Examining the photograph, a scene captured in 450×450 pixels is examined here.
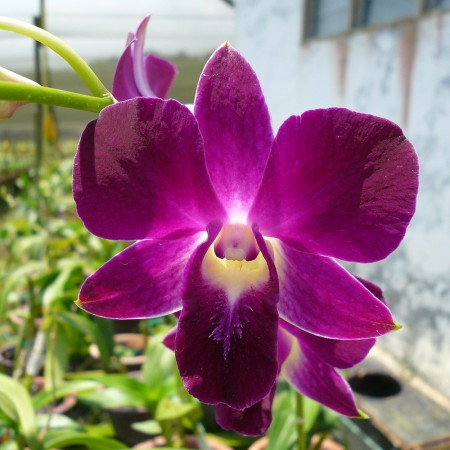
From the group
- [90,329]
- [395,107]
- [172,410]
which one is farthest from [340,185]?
[395,107]

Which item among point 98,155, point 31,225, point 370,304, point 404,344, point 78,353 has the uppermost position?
point 98,155

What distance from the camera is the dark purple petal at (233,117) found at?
38 centimetres

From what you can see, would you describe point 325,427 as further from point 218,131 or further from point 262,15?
point 262,15

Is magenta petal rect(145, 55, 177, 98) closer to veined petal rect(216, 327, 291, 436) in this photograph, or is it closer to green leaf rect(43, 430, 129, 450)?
veined petal rect(216, 327, 291, 436)

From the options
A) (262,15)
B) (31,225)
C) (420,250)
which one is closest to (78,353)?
(31,225)

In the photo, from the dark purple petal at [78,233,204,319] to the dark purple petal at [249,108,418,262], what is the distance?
3.3 inches

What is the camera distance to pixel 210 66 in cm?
38

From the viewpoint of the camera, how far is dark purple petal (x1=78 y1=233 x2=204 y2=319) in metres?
0.42

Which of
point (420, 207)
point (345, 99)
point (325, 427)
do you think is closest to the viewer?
point (325, 427)

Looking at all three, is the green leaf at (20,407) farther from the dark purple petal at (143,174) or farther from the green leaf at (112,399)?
the dark purple petal at (143,174)

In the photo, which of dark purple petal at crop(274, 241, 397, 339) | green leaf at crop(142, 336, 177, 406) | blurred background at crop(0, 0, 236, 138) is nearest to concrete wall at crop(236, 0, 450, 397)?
green leaf at crop(142, 336, 177, 406)

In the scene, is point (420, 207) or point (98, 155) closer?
point (98, 155)

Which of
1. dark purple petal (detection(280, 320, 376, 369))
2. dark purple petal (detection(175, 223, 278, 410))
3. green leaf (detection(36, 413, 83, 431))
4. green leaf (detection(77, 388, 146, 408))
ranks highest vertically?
dark purple petal (detection(175, 223, 278, 410))

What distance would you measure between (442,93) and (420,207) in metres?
0.51
